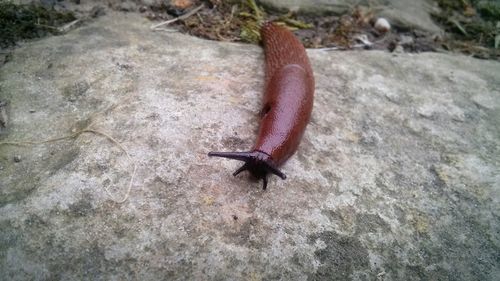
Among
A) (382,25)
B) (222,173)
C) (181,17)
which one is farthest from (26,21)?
(382,25)

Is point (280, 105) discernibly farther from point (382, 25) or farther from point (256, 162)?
point (382, 25)

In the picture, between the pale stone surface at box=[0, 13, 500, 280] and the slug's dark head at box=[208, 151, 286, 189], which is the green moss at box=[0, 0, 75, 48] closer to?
the pale stone surface at box=[0, 13, 500, 280]

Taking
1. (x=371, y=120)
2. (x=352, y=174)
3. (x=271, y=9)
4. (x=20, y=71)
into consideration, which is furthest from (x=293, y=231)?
(x=271, y=9)

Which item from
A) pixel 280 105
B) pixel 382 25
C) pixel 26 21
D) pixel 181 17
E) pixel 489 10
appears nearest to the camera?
pixel 280 105

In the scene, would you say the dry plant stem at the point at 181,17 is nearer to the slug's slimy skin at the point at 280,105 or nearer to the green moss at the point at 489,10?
the slug's slimy skin at the point at 280,105

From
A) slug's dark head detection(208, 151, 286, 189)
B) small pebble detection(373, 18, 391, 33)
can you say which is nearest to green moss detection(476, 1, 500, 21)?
small pebble detection(373, 18, 391, 33)

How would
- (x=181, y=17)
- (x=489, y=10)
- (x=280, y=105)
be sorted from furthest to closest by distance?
(x=489, y=10), (x=181, y=17), (x=280, y=105)

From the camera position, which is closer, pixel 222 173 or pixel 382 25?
pixel 222 173

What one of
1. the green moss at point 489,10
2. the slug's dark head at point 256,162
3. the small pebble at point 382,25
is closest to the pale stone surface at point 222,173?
the slug's dark head at point 256,162
